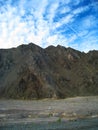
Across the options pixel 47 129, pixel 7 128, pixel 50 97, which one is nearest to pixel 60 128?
pixel 47 129

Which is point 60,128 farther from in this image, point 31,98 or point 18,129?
point 31,98

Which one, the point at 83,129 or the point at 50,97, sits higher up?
the point at 50,97

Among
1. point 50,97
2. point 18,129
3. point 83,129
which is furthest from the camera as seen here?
point 50,97

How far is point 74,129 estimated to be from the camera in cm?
4384

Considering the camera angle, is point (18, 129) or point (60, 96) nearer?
point (18, 129)

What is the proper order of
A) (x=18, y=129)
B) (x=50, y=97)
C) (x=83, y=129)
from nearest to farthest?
1. (x=83, y=129)
2. (x=18, y=129)
3. (x=50, y=97)

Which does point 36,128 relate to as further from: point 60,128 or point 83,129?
point 83,129

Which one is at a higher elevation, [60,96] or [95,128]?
[60,96]

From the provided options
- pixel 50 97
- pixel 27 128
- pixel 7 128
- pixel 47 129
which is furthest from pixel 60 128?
pixel 50 97

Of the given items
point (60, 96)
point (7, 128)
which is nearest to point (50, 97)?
point (60, 96)

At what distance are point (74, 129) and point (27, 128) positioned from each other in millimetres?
6711

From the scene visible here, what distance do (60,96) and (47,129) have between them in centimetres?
15514

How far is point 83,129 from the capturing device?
143ft

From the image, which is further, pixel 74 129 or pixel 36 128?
pixel 36 128
